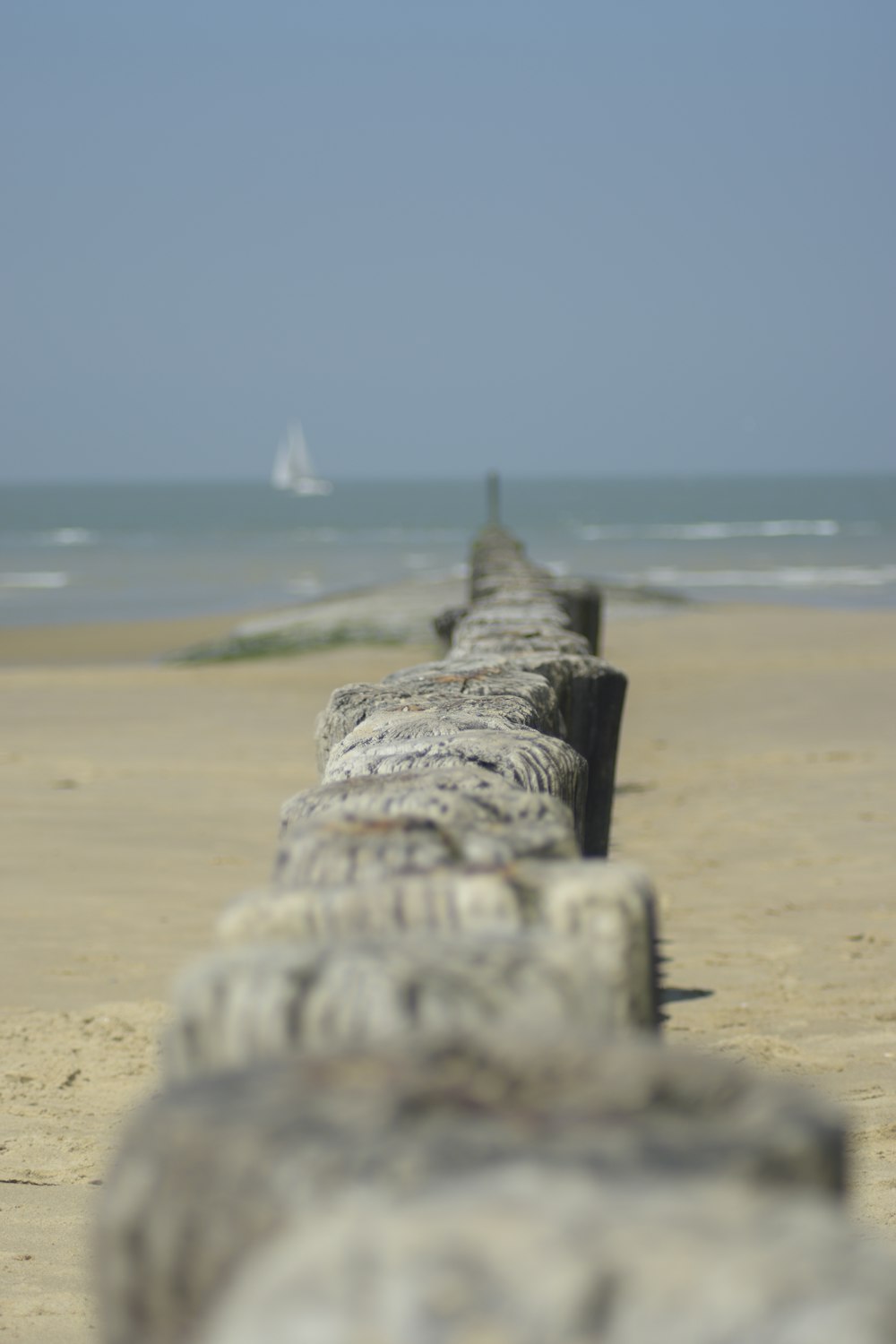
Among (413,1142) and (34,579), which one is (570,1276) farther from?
(34,579)

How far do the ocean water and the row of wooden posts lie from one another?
74.6 feet

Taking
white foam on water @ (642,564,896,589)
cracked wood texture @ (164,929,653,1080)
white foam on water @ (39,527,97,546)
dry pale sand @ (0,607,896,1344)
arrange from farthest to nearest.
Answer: white foam on water @ (39,527,97,546), white foam on water @ (642,564,896,589), dry pale sand @ (0,607,896,1344), cracked wood texture @ (164,929,653,1080)

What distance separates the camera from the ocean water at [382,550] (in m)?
27.4

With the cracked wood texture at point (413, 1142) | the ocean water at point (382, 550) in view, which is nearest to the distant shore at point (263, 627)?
the ocean water at point (382, 550)

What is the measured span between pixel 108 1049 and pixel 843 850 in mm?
3924

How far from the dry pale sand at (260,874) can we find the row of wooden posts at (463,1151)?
1.73m

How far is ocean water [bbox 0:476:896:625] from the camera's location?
2741 centimetres

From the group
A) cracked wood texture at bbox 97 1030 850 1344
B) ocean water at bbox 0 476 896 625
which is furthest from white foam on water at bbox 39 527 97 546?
cracked wood texture at bbox 97 1030 850 1344

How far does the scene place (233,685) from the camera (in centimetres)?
1313

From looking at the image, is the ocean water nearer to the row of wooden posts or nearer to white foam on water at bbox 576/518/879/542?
white foam on water at bbox 576/518/879/542

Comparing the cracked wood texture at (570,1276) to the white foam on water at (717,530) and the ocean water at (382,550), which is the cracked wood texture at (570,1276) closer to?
the ocean water at (382,550)

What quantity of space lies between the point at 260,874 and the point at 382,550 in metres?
37.9

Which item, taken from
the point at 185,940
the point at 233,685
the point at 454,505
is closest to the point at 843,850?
the point at 185,940

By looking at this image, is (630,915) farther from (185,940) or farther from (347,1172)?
(185,940)
